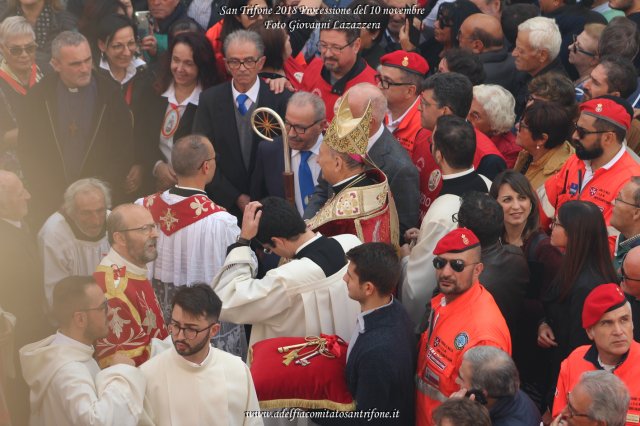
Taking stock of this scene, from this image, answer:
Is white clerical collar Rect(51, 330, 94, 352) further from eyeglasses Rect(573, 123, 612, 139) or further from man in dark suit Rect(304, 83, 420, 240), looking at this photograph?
eyeglasses Rect(573, 123, 612, 139)

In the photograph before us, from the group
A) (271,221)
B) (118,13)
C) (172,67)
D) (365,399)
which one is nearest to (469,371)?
(365,399)

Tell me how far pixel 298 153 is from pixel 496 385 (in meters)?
3.04

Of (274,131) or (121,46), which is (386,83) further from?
(121,46)

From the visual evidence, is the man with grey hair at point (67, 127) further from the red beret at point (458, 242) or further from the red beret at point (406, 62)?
the red beret at point (458, 242)

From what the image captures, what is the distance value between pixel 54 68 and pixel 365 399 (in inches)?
160

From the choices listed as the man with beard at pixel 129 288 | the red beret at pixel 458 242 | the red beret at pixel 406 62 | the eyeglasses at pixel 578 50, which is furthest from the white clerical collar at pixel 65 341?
the eyeglasses at pixel 578 50

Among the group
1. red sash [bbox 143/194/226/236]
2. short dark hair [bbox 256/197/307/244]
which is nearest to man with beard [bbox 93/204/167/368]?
red sash [bbox 143/194/226/236]

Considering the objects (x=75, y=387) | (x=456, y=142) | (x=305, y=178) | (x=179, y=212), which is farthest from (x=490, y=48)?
(x=75, y=387)

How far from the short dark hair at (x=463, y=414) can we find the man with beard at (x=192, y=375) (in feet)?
3.68

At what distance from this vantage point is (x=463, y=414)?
4270 mm

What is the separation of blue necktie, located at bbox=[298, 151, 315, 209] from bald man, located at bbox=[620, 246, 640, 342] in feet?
8.18

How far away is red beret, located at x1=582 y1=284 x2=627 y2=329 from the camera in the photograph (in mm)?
4988

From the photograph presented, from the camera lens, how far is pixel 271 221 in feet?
18.6

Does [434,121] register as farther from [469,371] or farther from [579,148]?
[469,371]
